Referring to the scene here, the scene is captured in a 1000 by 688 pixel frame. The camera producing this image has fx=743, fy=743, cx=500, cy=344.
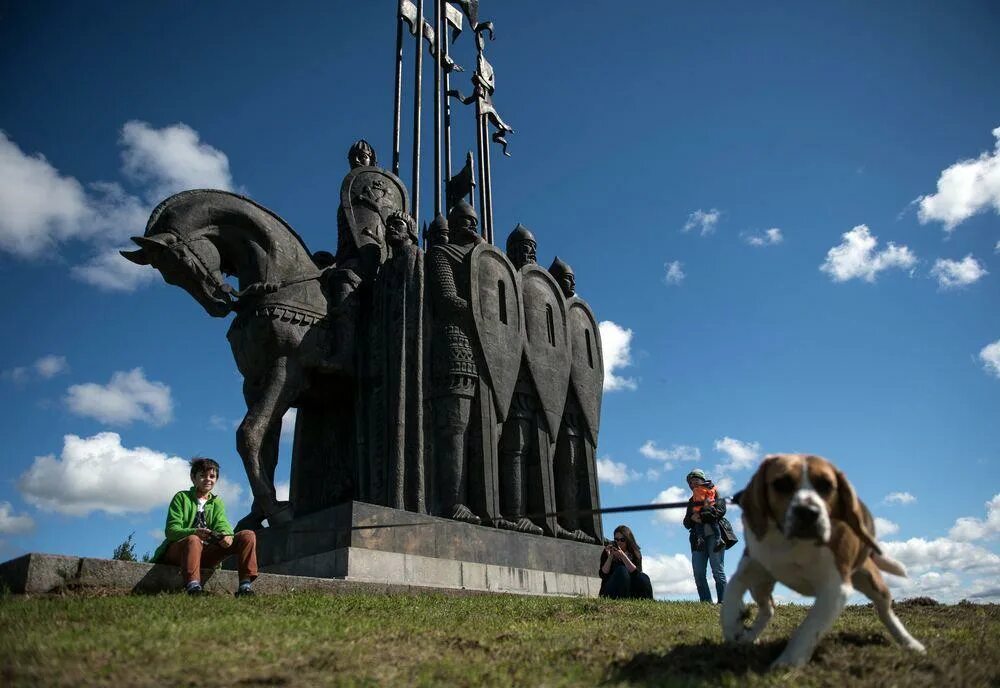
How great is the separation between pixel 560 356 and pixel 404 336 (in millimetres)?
2913

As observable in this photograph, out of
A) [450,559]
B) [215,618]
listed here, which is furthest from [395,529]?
[215,618]

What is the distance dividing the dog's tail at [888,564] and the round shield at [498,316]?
22.5 ft

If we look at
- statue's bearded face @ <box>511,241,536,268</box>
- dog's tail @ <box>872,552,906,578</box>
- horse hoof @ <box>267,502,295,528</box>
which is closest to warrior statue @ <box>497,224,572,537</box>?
statue's bearded face @ <box>511,241,536,268</box>

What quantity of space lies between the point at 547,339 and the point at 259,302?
4346 millimetres

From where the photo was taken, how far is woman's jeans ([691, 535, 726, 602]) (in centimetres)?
921

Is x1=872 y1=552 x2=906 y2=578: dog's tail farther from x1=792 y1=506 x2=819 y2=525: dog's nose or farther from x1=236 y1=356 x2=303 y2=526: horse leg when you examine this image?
x1=236 y1=356 x2=303 y2=526: horse leg

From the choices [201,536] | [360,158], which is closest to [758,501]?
[201,536]

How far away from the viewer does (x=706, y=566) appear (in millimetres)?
9430

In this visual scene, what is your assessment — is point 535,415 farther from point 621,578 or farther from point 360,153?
point 360,153

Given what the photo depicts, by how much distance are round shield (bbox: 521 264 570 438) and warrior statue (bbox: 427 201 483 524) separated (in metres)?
1.30


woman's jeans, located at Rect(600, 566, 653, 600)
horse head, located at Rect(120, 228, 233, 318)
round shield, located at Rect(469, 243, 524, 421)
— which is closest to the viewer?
woman's jeans, located at Rect(600, 566, 653, 600)

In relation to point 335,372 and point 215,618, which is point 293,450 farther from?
point 215,618

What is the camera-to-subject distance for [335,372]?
10289 mm

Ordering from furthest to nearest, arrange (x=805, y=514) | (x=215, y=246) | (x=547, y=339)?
(x=547, y=339), (x=215, y=246), (x=805, y=514)
